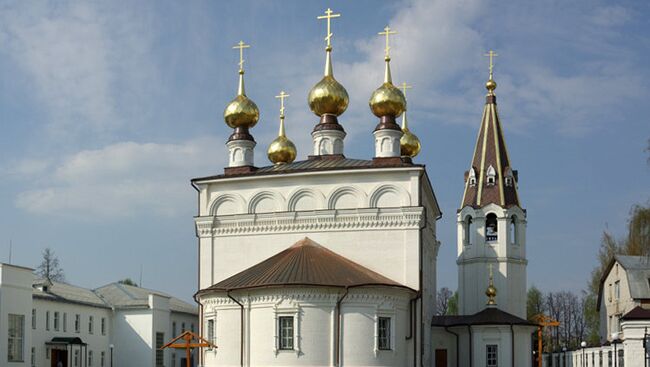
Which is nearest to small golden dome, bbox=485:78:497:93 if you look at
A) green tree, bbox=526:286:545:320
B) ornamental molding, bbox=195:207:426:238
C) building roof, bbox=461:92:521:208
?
building roof, bbox=461:92:521:208

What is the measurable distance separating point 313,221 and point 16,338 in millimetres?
12652

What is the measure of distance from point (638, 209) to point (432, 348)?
13.6 metres

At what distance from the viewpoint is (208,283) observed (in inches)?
1170

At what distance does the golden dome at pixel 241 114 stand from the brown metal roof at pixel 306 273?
6789 millimetres

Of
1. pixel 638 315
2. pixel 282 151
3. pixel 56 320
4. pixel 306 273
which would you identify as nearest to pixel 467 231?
pixel 282 151

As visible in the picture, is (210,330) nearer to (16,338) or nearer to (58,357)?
(16,338)

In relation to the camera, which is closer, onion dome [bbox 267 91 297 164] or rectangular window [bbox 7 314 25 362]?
rectangular window [bbox 7 314 25 362]

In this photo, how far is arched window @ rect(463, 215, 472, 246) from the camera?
Result: 3916 centimetres

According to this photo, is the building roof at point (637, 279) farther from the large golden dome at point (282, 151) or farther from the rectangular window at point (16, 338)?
the rectangular window at point (16, 338)

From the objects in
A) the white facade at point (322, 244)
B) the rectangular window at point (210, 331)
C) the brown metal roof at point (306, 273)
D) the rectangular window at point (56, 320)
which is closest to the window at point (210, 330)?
the rectangular window at point (210, 331)

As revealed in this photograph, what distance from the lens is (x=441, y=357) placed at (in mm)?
34188

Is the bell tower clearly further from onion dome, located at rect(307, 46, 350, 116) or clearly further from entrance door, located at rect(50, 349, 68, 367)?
entrance door, located at rect(50, 349, 68, 367)

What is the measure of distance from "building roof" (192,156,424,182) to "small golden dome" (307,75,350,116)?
1.77 meters

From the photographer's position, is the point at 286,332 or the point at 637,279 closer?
the point at 286,332
